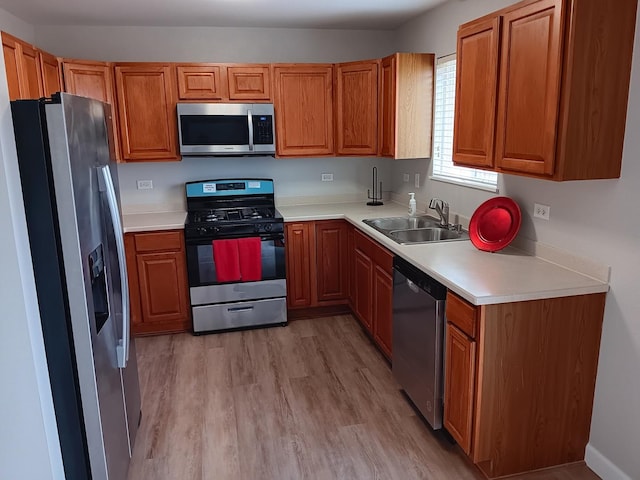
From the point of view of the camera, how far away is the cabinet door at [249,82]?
3852mm

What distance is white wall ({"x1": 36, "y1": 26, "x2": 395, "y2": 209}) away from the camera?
12.8 feet

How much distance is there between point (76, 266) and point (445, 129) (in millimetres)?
2757

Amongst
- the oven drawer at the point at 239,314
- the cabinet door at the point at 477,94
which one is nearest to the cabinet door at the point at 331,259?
the oven drawer at the point at 239,314

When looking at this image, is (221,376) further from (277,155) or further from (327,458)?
(277,155)

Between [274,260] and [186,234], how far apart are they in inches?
28.6

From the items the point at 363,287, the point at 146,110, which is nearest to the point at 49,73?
the point at 146,110

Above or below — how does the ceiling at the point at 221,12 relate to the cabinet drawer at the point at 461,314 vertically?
above

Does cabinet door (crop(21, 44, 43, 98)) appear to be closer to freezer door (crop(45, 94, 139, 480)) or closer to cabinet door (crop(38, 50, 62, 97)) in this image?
cabinet door (crop(38, 50, 62, 97))

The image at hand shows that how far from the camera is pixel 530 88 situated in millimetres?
2070

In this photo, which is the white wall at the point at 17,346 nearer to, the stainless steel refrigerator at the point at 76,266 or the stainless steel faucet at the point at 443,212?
the stainless steel refrigerator at the point at 76,266

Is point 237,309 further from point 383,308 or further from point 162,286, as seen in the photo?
point 383,308

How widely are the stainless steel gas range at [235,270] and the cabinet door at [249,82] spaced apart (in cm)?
99

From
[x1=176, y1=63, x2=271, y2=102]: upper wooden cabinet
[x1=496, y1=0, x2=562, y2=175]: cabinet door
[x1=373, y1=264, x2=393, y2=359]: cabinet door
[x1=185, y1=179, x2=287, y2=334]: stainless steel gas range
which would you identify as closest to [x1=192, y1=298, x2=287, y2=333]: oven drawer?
[x1=185, y1=179, x2=287, y2=334]: stainless steel gas range

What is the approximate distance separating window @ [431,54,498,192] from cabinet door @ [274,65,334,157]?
950 mm
